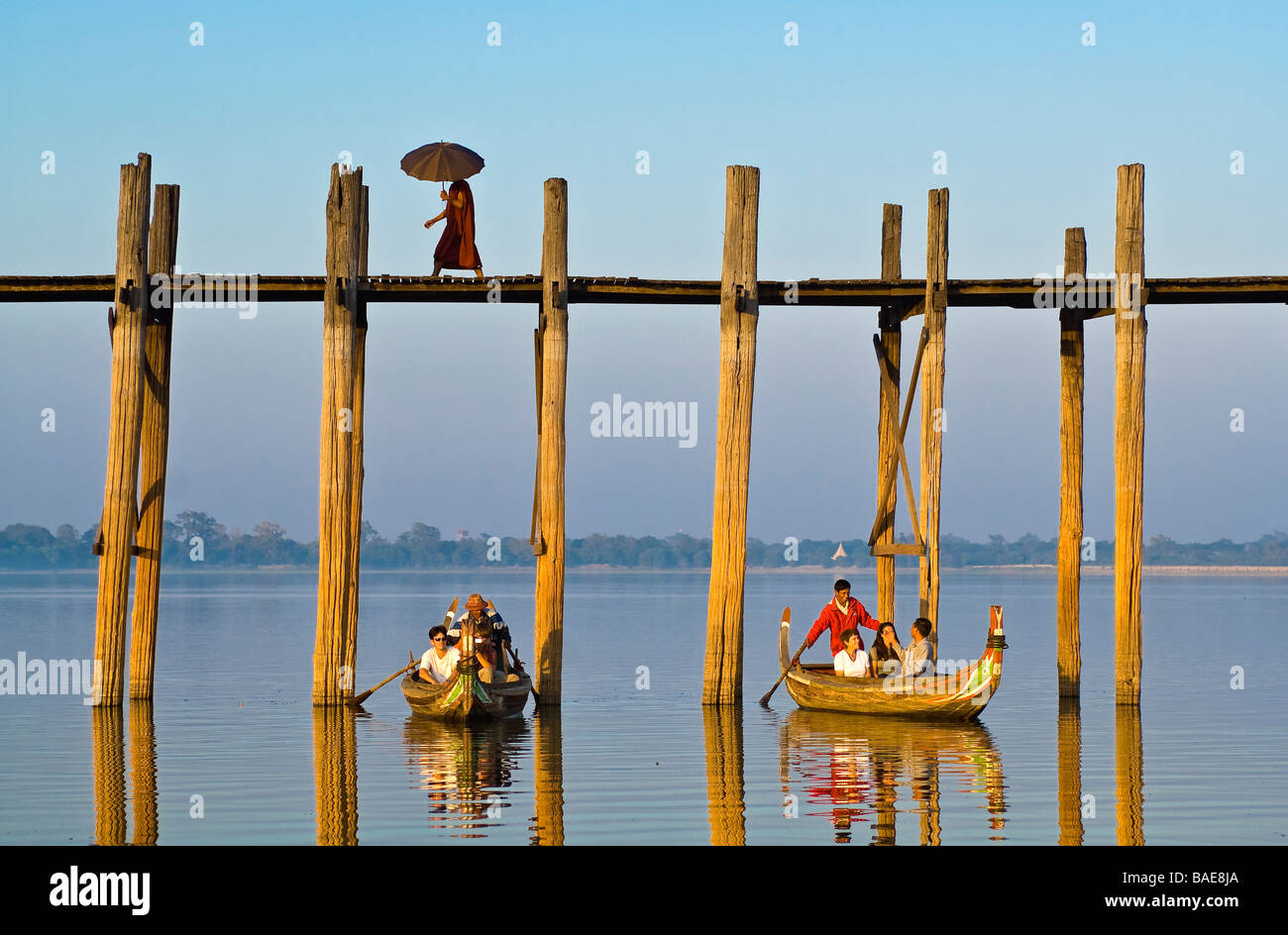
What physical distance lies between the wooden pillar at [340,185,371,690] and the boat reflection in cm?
531

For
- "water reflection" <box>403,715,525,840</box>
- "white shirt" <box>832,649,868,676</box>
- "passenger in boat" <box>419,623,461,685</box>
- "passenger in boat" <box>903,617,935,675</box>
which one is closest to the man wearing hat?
"passenger in boat" <box>419,623,461,685</box>

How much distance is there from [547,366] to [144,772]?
6.86 meters

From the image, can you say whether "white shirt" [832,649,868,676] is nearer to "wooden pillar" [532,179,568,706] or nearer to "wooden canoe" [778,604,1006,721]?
"wooden canoe" [778,604,1006,721]

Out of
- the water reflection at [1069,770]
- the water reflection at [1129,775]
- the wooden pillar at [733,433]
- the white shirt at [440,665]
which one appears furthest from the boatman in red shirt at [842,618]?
the white shirt at [440,665]

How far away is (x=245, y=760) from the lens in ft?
57.5

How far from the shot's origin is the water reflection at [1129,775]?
13.5 metres

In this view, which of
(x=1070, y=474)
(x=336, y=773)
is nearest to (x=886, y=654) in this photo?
(x=1070, y=474)

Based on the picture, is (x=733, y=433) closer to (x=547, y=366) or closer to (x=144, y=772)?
(x=547, y=366)

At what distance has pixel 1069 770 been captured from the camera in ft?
55.4

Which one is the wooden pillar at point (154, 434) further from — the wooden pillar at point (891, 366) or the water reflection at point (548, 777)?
the wooden pillar at point (891, 366)

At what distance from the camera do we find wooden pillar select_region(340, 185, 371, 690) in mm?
20109
